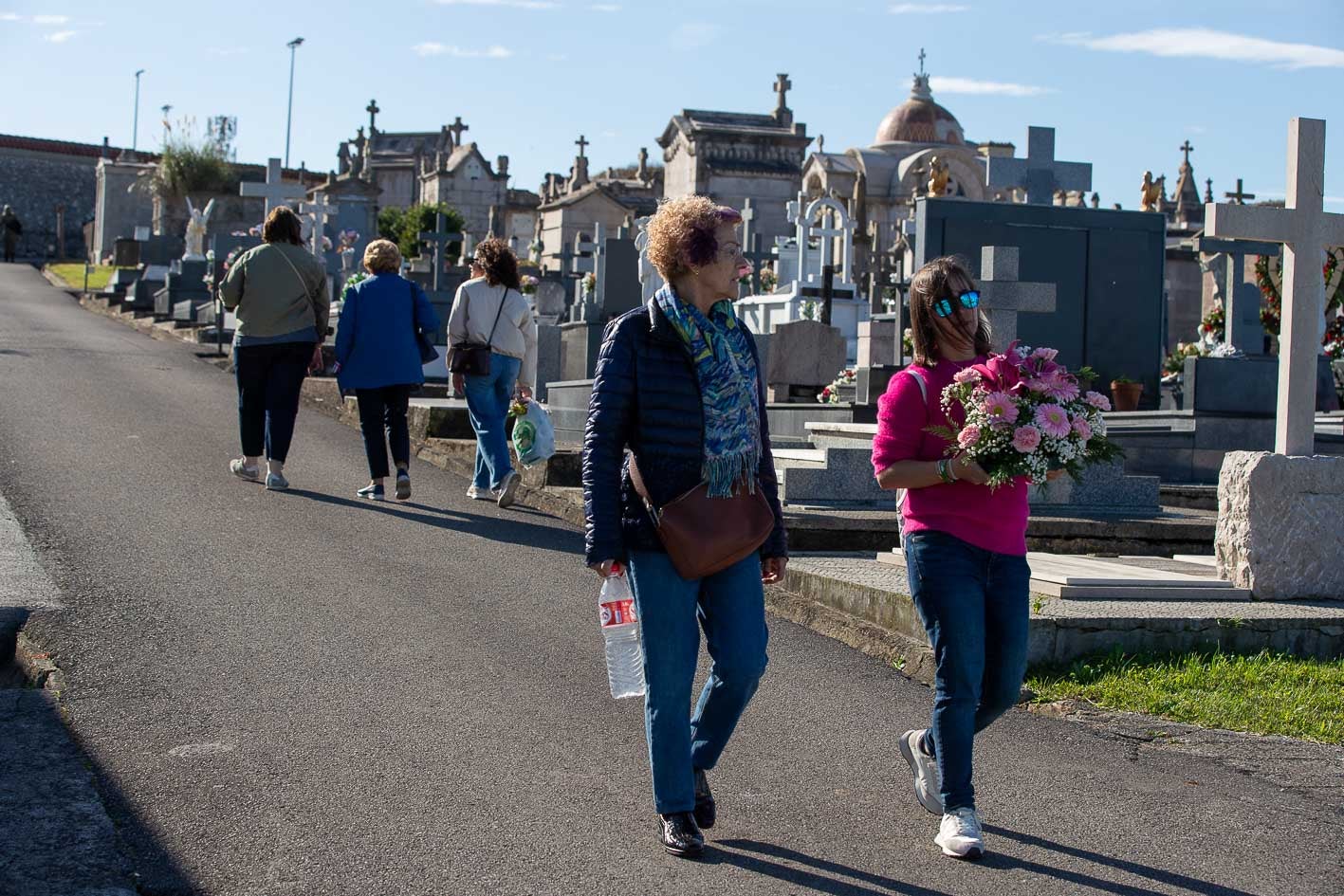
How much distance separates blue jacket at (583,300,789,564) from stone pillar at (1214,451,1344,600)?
13.3 feet

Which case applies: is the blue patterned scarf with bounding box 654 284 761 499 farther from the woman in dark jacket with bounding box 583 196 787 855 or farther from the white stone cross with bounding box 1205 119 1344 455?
the white stone cross with bounding box 1205 119 1344 455

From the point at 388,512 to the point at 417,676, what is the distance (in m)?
4.13

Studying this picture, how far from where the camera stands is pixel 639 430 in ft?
13.9

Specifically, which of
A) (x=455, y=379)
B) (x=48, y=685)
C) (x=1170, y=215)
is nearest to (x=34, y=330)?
(x=455, y=379)

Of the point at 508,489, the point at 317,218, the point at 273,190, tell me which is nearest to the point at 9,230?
the point at 317,218

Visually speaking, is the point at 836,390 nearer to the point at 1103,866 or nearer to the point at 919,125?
the point at 1103,866

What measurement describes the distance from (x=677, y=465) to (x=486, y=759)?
1.29 meters

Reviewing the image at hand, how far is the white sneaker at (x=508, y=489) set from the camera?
1048cm

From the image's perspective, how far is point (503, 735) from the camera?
17.0 feet

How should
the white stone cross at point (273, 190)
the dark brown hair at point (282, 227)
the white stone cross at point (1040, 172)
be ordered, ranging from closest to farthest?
the dark brown hair at point (282, 227) < the white stone cross at point (1040, 172) < the white stone cross at point (273, 190)

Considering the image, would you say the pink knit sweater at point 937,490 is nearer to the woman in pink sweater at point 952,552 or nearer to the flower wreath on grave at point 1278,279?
the woman in pink sweater at point 952,552

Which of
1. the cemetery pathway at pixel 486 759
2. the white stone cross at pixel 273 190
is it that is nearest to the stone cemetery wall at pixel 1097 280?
the cemetery pathway at pixel 486 759

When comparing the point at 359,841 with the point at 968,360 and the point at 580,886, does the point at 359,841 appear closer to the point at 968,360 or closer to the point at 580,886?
the point at 580,886

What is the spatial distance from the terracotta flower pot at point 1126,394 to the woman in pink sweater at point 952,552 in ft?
35.9
